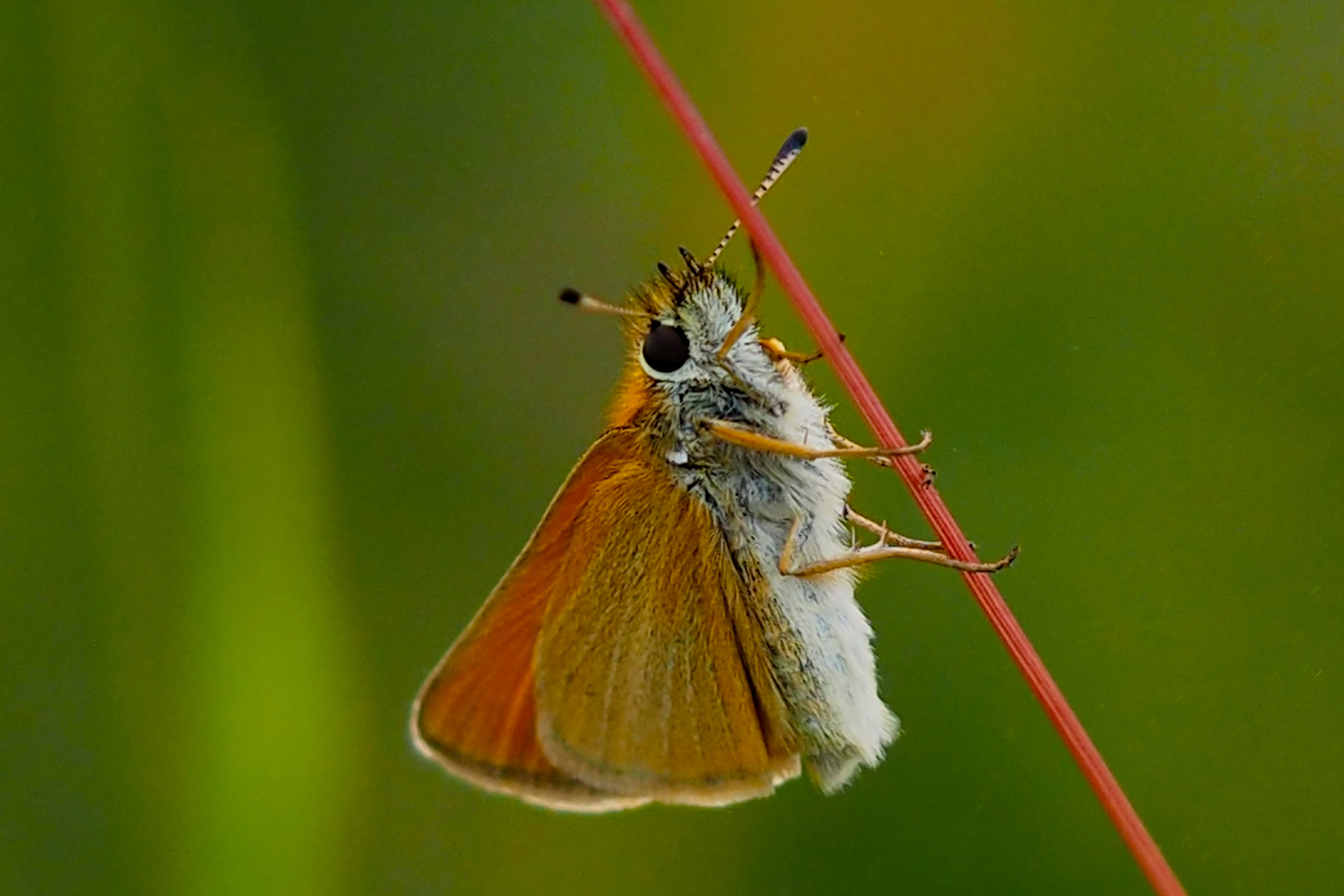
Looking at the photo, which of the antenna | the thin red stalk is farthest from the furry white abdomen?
the thin red stalk

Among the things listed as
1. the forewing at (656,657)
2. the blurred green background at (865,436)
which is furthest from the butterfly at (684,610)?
the blurred green background at (865,436)

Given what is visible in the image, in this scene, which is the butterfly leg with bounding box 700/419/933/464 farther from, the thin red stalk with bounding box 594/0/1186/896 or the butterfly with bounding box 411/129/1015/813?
the thin red stalk with bounding box 594/0/1186/896

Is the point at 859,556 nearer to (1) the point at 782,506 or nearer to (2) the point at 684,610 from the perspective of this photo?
(1) the point at 782,506

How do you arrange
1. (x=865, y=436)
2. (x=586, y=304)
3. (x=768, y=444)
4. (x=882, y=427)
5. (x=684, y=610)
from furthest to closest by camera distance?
(x=865, y=436) → (x=684, y=610) → (x=768, y=444) → (x=586, y=304) → (x=882, y=427)

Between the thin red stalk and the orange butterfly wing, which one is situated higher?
the thin red stalk

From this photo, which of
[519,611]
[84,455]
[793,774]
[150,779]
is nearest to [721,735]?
[793,774]

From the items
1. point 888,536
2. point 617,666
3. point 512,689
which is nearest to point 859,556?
point 888,536
